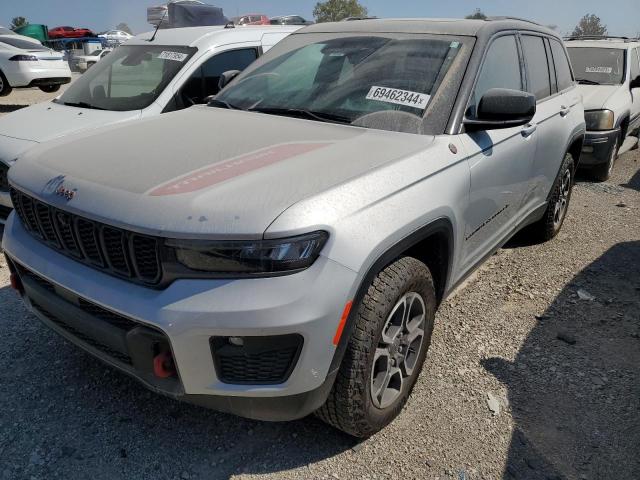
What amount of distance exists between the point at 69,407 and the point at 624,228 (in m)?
5.07

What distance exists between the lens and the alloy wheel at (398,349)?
232cm

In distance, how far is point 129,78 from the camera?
17.6 feet

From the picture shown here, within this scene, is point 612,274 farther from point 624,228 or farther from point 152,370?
point 152,370

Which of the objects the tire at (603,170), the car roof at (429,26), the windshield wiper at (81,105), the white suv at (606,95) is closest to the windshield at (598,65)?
the white suv at (606,95)

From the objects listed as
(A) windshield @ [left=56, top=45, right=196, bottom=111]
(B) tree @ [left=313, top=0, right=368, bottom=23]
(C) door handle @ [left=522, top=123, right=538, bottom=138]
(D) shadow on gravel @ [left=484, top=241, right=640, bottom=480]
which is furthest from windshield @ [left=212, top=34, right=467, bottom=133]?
(B) tree @ [left=313, top=0, right=368, bottom=23]

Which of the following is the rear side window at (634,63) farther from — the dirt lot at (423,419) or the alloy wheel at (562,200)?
the dirt lot at (423,419)

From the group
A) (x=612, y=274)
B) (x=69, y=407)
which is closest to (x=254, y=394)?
(x=69, y=407)

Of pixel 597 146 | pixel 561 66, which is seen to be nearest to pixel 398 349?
pixel 561 66

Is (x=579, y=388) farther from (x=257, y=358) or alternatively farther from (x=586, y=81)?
(x=586, y=81)

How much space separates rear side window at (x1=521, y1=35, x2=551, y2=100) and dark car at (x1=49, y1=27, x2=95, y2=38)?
44576 millimetres

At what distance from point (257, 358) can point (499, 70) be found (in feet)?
7.66

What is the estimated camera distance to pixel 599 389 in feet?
9.39

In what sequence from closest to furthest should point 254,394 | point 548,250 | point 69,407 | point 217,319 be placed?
1. point 217,319
2. point 254,394
3. point 69,407
4. point 548,250

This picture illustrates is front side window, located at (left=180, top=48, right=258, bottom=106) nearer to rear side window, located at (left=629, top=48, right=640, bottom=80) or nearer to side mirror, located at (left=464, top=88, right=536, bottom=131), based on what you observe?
side mirror, located at (left=464, top=88, right=536, bottom=131)
